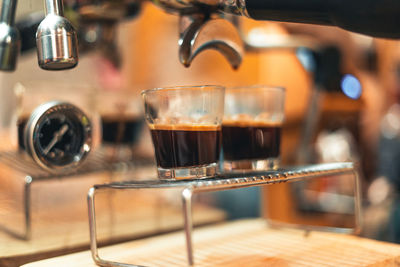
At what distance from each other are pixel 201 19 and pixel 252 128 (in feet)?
0.50

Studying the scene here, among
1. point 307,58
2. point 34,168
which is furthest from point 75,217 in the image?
point 307,58

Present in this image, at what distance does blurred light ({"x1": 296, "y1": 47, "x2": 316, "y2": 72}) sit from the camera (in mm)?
1041

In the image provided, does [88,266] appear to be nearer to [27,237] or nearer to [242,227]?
[27,237]

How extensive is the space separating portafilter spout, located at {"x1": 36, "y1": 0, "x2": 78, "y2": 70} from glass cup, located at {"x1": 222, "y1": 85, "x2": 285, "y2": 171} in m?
0.24

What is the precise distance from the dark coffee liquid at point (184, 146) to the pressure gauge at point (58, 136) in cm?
13

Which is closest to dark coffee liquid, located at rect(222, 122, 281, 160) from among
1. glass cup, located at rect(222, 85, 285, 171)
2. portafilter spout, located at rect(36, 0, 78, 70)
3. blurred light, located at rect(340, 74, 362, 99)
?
glass cup, located at rect(222, 85, 285, 171)

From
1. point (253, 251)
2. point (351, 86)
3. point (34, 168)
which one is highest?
point (351, 86)

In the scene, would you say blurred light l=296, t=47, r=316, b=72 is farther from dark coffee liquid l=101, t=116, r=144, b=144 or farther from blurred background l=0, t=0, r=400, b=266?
dark coffee liquid l=101, t=116, r=144, b=144

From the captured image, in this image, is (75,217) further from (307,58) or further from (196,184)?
(307,58)

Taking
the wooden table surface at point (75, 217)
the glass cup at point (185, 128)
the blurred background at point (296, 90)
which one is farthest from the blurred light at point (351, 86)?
the glass cup at point (185, 128)

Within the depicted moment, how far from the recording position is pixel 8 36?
54 centimetres

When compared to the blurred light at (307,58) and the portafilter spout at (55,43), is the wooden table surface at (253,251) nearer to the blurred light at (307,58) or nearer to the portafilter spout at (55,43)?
the portafilter spout at (55,43)

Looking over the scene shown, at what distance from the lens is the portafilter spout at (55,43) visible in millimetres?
440

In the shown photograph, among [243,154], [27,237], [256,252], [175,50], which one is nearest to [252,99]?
[243,154]
